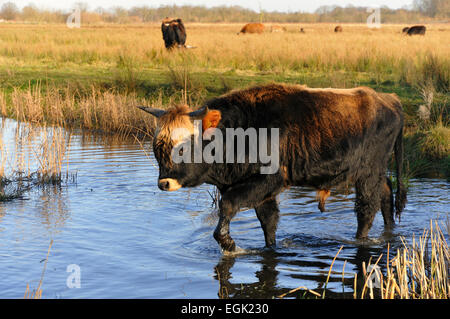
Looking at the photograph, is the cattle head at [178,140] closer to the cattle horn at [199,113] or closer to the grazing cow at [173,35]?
the cattle horn at [199,113]

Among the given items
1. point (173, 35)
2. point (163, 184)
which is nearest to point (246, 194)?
point (163, 184)

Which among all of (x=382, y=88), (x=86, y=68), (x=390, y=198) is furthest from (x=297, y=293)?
(x=86, y=68)

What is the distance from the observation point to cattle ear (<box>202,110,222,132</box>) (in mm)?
5113

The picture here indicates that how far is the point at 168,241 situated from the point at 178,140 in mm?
1424

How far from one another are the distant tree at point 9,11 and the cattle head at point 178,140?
116m

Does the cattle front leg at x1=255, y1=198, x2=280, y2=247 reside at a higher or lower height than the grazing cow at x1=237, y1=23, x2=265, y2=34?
lower

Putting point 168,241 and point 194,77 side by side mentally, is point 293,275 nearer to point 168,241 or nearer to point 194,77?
point 168,241

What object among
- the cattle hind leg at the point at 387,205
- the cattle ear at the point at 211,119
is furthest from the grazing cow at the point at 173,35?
the cattle ear at the point at 211,119

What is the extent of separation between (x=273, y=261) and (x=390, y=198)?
5.44 ft

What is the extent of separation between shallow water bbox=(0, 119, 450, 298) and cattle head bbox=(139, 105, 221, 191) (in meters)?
0.78

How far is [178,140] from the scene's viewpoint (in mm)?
5043
